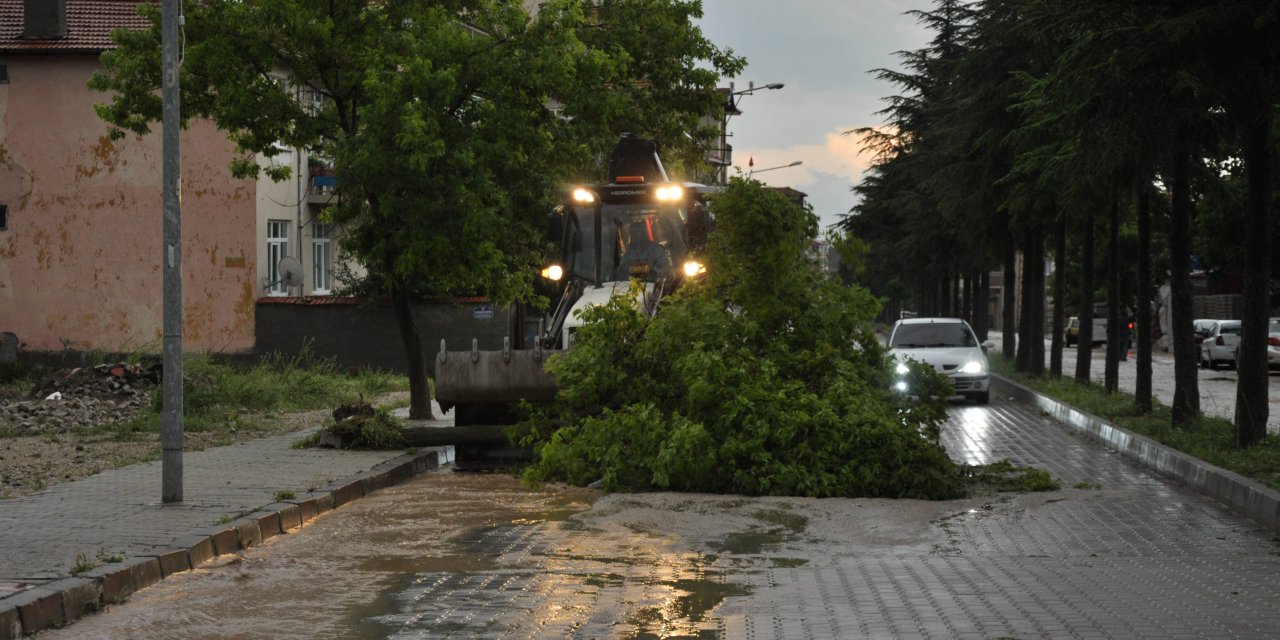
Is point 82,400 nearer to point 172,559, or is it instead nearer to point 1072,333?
point 172,559

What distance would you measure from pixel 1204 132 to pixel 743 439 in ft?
20.9

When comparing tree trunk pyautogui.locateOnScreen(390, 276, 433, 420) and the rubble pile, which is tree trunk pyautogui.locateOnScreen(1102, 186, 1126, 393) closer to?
tree trunk pyautogui.locateOnScreen(390, 276, 433, 420)

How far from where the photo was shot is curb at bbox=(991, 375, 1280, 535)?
12336 mm

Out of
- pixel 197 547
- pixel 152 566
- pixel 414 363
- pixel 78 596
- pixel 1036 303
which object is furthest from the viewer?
pixel 1036 303

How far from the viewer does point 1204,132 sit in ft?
54.4

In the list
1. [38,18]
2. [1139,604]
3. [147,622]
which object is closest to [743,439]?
[1139,604]

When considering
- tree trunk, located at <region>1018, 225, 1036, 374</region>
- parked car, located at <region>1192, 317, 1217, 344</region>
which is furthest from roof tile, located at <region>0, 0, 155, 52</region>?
parked car, located at <region>1192, 317, 1217, 344</region>

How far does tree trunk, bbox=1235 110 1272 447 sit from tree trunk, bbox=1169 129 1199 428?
277 centimetres

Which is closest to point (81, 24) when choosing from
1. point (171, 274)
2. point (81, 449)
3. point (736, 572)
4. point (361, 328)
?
point (361, 328)

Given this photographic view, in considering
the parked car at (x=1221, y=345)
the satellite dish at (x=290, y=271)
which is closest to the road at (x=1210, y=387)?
the parked car at (x=1221, y=345)

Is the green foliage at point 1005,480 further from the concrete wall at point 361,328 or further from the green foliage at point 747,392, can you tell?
the concrete wall at point 361,328

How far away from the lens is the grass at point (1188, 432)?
47.8ft

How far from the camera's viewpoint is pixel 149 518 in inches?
455

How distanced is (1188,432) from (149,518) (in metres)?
12.2
